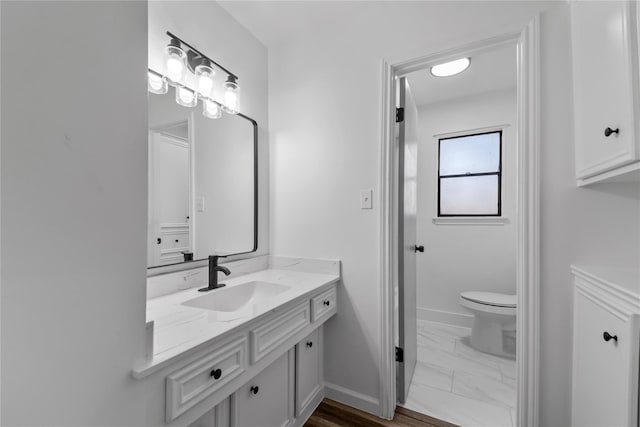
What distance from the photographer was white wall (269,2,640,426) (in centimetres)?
122

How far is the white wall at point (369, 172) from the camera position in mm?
1222

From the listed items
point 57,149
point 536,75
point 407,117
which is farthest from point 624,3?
point 57,149

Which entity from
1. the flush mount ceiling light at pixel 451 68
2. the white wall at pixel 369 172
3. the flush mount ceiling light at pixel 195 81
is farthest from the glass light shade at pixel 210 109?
the flush mount ceiling light at pixel 451 68

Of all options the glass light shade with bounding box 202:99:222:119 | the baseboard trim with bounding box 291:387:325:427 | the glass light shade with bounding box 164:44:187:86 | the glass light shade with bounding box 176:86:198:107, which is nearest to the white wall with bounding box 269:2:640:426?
the baseboard trim with bounding box 291:387:325:427

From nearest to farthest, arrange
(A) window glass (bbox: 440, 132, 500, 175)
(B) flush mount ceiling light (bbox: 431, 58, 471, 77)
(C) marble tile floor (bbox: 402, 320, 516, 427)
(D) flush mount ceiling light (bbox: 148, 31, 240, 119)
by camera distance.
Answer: (D) flush mount ceiling light (bbox: 148, 31, 240, 119)
(C) marble tile floor (bbox: 402, 320, 516, 427)
(B) flush mount ceiling light (bbox: 431, 58, 471, 77)
(A) window glass (bbox: 440, 132, 500, 175)

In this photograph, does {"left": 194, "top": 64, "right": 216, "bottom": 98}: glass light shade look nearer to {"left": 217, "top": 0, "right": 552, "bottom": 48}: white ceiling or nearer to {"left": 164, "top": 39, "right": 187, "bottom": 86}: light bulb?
{"left": 164, "top": 39, "right": 187, "bottom": 86}: light bulb

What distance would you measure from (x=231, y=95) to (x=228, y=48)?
0.32m

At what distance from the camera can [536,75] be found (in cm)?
125

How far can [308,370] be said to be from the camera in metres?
1.58

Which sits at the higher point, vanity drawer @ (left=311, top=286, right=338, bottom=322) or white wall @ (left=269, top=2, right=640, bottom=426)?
white wall @ (left=269, top=2, right=640, bottom=426)

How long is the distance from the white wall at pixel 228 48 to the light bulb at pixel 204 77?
0.08 metres

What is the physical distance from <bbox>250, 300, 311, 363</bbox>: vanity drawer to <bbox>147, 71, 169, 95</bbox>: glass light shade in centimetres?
119

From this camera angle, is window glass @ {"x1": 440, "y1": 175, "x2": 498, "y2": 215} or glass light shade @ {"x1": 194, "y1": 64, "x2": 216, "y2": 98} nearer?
glass light shade @ {"x1": 194, "y1": 64, "x2": 216, "y2": 98}

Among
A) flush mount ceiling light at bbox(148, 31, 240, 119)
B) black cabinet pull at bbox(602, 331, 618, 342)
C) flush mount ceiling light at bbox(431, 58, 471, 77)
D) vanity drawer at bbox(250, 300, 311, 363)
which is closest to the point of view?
black cabinet pull at bbox(602, 331, 618, 342)
